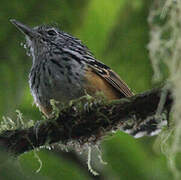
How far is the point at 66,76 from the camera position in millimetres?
4742

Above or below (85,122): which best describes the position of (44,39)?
above

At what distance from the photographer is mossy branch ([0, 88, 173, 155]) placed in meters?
3.01

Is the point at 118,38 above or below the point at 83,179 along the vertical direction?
above

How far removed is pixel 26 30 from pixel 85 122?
221 centimetres

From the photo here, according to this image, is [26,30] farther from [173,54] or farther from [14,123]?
[173,54]

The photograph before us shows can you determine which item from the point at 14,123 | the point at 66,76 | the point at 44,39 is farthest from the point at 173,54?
the point at 44,39

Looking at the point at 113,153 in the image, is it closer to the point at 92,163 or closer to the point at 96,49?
the point at 92,163

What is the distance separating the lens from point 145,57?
4.11 m

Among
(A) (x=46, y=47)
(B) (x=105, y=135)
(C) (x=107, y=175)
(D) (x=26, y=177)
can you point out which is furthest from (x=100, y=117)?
(A) (x=46, y=47)

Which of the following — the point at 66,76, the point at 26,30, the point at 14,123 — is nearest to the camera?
the point at 14,123

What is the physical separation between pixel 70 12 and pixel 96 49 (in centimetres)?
38

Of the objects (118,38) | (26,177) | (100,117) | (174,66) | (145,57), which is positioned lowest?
(26,177)

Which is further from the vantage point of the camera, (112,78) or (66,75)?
(112,78)

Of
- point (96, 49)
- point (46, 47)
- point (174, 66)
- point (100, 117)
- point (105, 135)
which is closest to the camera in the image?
point (174, 66)
